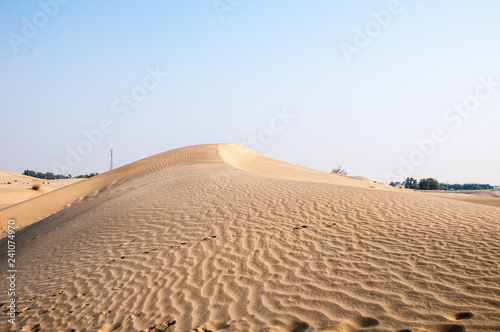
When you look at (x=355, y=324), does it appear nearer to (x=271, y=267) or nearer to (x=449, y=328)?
(x=449, y=328)

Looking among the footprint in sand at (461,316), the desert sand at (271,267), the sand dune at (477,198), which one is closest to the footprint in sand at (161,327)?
the desert sand at (271,267)

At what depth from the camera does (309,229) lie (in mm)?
7152

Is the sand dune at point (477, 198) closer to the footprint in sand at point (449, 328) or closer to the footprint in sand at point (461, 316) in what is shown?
the footprint in sand at point (461, 316)

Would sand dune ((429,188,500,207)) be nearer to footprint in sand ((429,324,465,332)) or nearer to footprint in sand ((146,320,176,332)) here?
footprint in sand ((429,324,465,332))

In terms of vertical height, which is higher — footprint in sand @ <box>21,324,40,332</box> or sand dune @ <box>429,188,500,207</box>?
sand dune @ <box>429,188,500,207</box>

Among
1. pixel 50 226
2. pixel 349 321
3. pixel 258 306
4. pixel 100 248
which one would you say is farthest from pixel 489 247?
pixel 50 226

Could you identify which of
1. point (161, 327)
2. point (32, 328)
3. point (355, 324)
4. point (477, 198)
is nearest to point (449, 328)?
point (355, 324)

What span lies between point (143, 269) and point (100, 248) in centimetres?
215

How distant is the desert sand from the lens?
409 cm

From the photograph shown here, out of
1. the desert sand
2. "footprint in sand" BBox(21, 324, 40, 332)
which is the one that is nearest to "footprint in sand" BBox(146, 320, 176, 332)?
the desert sand

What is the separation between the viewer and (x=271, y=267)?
5.61 m

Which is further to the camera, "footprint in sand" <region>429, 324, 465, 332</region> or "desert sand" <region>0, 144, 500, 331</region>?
"desert sand" <region>0, 144, 500, 331</region>

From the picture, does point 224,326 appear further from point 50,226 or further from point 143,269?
point 50,226

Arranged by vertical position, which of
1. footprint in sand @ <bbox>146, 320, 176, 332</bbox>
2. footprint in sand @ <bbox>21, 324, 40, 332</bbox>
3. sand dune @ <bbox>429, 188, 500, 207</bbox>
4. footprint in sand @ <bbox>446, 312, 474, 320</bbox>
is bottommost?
footprint in sand @ <bbox>21, 324, 40, 332</bbox>
